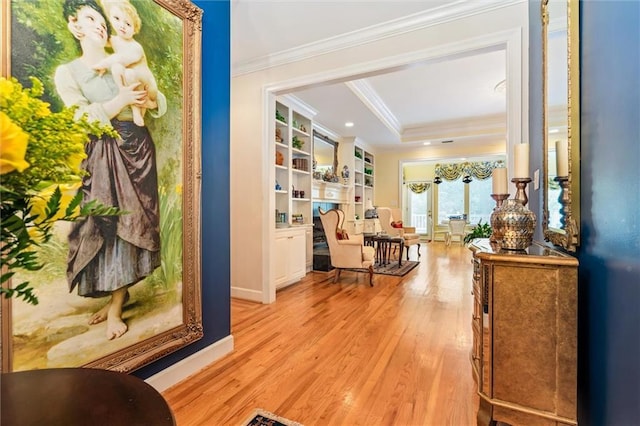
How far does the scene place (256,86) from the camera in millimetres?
3592

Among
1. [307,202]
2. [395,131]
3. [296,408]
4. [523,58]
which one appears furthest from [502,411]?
[395,131]

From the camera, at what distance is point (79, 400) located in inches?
24.7

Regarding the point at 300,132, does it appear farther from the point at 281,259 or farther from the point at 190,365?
the point at 190,365

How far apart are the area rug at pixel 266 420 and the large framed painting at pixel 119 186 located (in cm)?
A: 65

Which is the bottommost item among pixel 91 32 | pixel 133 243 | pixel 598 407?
pixel 598 407

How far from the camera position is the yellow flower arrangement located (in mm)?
433

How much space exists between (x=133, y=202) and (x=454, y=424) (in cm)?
209

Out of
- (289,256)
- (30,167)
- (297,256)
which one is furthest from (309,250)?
(30,167)

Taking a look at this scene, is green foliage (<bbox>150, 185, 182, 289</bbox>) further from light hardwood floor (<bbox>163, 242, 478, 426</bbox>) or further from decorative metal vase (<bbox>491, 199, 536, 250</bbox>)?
decorative metal vase (<bbox>491, 199, 536, 250</bbox>)

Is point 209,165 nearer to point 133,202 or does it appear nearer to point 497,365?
point 133,202

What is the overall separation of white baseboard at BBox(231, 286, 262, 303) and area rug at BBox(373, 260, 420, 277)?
2250 millimetres

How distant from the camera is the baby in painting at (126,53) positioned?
59.4 inches

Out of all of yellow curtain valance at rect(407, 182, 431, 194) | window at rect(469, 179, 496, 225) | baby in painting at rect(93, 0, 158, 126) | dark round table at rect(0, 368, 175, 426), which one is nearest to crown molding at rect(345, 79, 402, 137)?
baby in painting at rect(93, 0, 158, 126)

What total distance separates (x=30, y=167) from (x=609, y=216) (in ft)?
5.34
